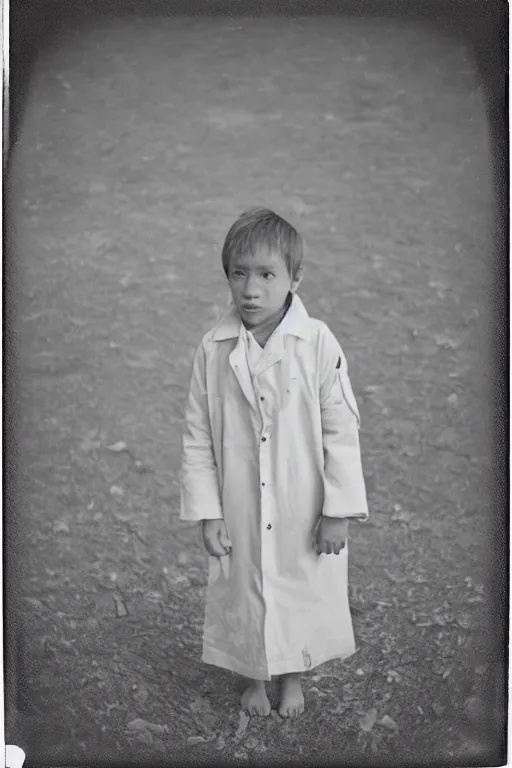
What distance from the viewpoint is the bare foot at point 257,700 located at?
1.35 meters

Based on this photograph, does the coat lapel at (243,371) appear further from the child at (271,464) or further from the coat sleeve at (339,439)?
the coat sleeve at (339,439)

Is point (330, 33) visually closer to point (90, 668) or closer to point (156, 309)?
point (156, 309)

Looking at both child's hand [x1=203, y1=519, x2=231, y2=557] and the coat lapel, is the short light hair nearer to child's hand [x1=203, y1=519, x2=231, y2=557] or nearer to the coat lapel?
the coat lapel

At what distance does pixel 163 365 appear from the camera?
1.36 meters

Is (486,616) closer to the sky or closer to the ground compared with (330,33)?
closer to the ground

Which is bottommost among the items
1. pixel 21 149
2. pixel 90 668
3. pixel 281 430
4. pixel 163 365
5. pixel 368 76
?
pixel 90 668

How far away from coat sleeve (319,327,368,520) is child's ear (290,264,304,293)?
0.08 m

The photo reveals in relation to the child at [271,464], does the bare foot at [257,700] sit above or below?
below

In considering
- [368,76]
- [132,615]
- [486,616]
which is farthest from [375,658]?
[368,76]

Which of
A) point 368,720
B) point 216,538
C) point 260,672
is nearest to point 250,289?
point 216,538

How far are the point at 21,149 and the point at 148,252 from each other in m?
0.26

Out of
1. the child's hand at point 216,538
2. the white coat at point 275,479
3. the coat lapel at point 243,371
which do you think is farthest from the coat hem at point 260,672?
the coat lapel at point 243,371

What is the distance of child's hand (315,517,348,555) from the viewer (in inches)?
52.0

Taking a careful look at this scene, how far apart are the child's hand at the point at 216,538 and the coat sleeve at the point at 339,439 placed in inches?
6.4
